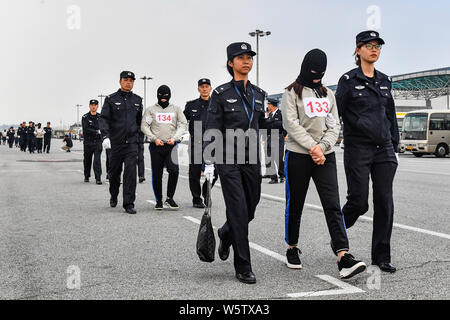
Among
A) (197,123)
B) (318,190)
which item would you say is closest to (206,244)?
(318,190)

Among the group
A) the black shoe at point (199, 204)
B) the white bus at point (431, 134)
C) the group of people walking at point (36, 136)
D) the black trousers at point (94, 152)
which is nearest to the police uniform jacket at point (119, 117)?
the black shoe at point (199, 204)

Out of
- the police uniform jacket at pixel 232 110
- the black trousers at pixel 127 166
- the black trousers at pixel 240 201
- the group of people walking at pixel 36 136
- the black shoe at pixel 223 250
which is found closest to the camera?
the black trousers at pixel 240 201

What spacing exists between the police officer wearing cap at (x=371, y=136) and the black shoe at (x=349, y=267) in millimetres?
486

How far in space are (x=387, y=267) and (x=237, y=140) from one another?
1.68 m

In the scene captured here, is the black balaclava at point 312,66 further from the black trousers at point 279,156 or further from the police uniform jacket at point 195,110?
the black trousers at point 279,156

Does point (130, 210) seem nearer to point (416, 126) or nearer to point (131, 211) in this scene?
point (131, 211)

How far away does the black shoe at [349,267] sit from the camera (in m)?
4.25

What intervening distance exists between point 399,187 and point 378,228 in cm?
738

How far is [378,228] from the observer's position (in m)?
4.76

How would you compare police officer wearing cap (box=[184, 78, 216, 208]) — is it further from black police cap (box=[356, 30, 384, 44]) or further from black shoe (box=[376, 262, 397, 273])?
black shoe (box=[376, 262, 397, 273])

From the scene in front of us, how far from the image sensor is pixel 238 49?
181 inches

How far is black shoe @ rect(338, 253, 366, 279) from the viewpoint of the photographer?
4250 millimetres

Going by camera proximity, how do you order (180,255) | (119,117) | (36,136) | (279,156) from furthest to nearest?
1. (36,136)
2. (279,156)
3. (119,117)
4. (180,255)
